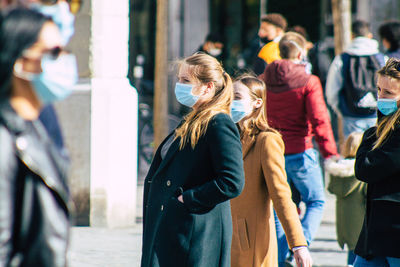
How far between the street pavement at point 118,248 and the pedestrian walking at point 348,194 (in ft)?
1.29

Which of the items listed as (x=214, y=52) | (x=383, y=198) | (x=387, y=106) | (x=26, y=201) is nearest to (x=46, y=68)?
(x=26, y=201)

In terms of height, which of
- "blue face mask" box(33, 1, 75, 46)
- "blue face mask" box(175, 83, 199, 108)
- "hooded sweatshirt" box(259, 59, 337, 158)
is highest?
"blue face mask" box(33, 1, 75, 46)

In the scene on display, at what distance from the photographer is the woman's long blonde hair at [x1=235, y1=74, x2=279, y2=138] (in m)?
4.67

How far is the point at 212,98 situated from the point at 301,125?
8.89ft

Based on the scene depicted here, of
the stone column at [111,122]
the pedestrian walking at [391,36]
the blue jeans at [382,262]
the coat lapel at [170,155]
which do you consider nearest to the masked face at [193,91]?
the coat lapel at [170,155]

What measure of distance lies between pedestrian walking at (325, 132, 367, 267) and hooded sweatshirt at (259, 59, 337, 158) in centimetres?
29

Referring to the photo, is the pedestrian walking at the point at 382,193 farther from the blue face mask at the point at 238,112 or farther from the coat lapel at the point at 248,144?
the blue face mask at the point at 238,112

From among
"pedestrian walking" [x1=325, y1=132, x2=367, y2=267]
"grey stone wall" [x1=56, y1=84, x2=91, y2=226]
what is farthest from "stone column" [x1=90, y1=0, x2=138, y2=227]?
"pedestrian walking" [x1=325, y1=132, x2=367, y2=267]

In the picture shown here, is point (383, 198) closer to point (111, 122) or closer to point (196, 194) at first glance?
point (196, 194)

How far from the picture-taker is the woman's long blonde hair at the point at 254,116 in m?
4.67

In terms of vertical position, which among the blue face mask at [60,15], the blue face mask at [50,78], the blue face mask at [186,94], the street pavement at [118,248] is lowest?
the street pavement at [118,248]

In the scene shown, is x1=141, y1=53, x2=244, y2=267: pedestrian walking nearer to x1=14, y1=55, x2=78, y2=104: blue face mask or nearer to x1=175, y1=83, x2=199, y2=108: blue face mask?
x1=175, y1=83, x2=199, y2=108: blue face mask

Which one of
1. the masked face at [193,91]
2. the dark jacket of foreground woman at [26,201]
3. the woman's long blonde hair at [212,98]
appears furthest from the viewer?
the masked face at [193,91]

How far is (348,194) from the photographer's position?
21.5 feet
